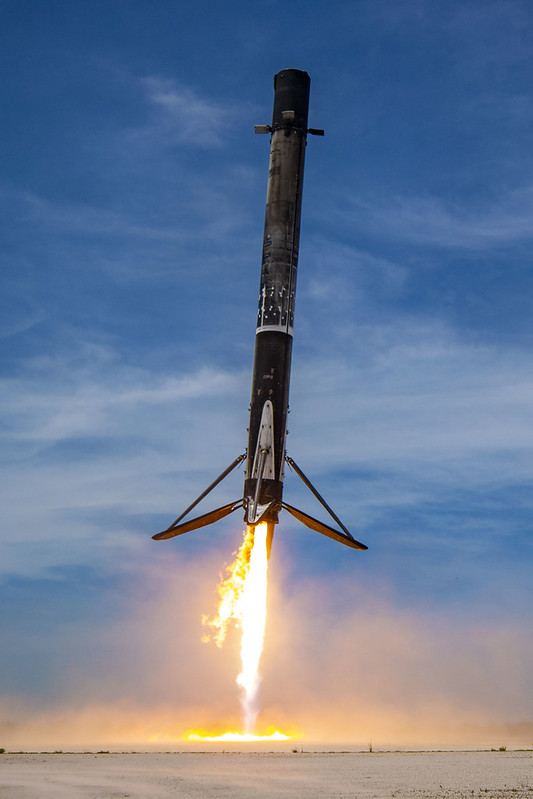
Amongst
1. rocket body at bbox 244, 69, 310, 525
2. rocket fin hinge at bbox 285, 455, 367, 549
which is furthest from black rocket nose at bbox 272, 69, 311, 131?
rocket fin hinge at bbox 285, 455, 367, 549

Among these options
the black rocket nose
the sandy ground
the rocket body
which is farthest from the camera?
the black rocket nose

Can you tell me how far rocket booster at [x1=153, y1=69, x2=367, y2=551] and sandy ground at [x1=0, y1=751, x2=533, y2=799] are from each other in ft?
35.7

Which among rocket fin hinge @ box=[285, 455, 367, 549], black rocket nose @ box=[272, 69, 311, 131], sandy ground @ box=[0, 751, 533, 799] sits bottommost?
sandy ground @ box=[0, 751, 533, 799]

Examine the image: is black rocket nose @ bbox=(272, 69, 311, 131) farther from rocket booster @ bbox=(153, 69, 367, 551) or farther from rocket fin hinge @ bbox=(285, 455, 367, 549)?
rocket fin hinge @ bbox=(285, 455, 367, 549)

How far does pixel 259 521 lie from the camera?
4131cm

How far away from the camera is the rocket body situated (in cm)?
4212

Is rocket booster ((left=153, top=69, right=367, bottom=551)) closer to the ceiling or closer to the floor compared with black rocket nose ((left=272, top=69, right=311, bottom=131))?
closer to the floor

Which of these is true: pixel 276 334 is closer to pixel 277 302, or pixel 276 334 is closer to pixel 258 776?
pixel 277 302

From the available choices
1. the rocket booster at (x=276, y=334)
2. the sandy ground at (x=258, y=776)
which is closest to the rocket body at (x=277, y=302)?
the rocket booster at (x=276, y=334)

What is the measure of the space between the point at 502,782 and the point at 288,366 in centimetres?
2075

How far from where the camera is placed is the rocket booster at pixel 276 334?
138ft

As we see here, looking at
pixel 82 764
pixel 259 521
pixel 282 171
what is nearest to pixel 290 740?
pixel 82 764

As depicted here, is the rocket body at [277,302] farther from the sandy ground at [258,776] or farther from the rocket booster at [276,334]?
the sandy ground at [258,776]

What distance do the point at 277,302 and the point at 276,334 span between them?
1.80m
